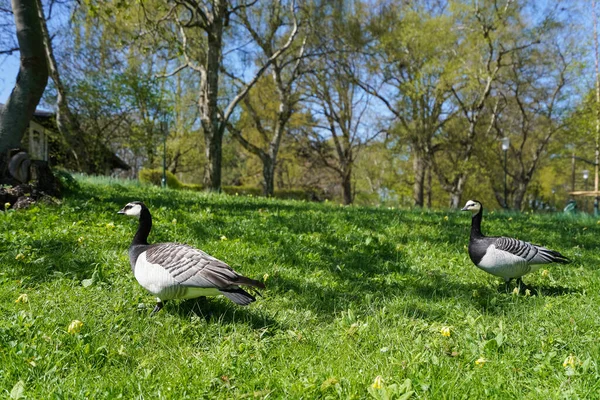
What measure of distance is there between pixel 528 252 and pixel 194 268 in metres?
3.65

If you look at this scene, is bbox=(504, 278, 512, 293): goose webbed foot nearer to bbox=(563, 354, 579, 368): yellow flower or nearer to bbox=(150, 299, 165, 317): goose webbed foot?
bbox=(563, 354, 579, 368): yellow flower

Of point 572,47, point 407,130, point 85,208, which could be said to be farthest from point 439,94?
point 85,208

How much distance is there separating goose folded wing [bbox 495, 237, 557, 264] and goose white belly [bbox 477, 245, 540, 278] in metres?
0.05

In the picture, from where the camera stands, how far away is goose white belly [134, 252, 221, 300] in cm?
318

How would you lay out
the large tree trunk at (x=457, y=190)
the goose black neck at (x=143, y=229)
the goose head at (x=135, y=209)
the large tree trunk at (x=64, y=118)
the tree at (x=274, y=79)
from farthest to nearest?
the large tree trunk at (x=457, y=190)
the tree at (x=274, y=79)
the large tree trunk at (x=64, y=118)
the goose head at (x=135, y=209)
the goose black neck at (x=143, y=229)

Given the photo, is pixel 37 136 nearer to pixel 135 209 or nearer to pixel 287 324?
pixel 135 209

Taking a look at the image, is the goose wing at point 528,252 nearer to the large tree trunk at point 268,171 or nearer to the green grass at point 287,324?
the green grass at point 287,324

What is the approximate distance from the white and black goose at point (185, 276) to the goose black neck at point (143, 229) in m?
0.41

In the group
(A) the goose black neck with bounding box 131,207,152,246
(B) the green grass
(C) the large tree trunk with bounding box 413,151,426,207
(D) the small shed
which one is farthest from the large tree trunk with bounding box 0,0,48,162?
(C) the large tree trunk with bounding box 413,151,426,207

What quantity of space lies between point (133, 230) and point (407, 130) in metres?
21.9

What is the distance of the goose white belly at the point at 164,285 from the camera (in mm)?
3178

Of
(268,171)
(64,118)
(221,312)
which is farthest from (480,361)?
(64,118)

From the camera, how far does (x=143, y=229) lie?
13.1 ft

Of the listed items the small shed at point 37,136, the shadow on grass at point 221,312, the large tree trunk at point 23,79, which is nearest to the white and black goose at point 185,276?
the shadow on grass at point 221,312
